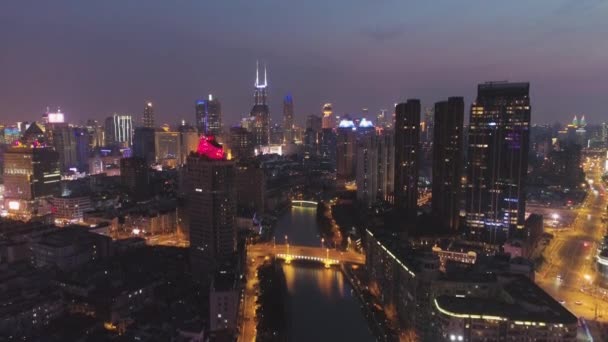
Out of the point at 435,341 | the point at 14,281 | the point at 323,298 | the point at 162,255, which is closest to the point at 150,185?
the point at 162,255

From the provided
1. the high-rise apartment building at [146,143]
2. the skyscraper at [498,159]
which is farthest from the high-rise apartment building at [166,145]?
the skyscraper at [498,159]

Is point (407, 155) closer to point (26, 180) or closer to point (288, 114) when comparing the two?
point (26, 180)

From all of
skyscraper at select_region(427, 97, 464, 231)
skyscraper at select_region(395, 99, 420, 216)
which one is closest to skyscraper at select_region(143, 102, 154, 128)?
skyscraper at select_region(395, 99, 420, 216)

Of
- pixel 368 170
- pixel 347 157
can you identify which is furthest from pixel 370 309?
pixel 347 157

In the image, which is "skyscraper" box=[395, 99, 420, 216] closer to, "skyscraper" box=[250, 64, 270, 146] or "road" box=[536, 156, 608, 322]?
"road" box=[536, 156, 608, 322]

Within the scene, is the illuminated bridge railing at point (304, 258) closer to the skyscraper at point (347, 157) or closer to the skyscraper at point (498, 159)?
the skyscraper at point (498, 159)
